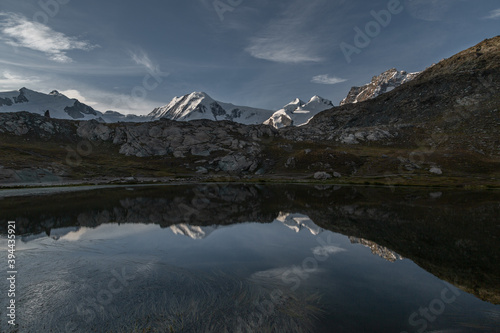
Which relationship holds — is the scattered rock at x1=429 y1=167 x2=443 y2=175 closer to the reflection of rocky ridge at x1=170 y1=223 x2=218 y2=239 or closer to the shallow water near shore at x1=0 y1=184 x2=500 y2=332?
the shallow water near shore at x1=0 y1=184 x2=500 y2=332

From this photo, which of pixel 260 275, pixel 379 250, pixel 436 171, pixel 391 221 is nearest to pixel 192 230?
pixel 260 275

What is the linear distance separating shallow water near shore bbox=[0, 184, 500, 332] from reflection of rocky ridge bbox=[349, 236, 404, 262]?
93 mm

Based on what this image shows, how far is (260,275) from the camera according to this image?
19.5 m

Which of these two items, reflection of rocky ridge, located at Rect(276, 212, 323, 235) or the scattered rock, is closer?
reflection of rocky ridge, located at Rect(276, 212, 323, 235)

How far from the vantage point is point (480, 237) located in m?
28.2

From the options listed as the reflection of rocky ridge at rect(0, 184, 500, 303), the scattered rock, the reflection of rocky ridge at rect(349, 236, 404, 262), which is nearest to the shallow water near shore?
the reflection of rocky ridge at rect(349, 236, 404, 262)

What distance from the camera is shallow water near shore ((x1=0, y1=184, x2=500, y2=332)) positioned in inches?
522

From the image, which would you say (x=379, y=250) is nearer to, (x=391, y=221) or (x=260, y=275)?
(x=260, y=275)

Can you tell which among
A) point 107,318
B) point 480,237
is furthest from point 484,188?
point 107,318

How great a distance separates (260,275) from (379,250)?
12.3m

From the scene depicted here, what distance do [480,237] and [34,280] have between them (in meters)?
39.8

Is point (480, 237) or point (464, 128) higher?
point (464, 128)

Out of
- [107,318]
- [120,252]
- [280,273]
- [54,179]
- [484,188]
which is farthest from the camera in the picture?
[54,179]

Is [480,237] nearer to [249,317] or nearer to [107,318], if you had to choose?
[249,317]
